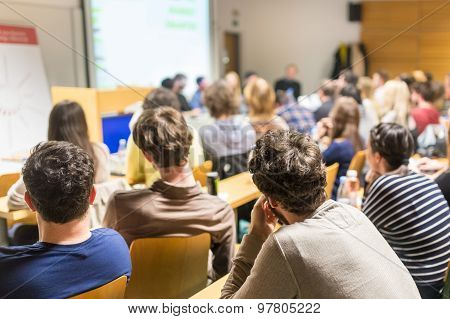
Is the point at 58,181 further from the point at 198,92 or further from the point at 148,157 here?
the point at 198,92

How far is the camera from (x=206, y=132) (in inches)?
79.4

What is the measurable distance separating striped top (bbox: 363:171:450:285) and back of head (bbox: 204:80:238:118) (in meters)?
1.42

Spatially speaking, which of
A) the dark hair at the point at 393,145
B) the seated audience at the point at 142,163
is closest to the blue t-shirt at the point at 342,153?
the dark hair at the point at 393,145

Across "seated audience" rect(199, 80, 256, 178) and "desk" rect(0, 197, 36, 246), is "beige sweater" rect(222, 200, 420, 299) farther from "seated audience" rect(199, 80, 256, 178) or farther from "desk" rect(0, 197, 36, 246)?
"seated audience" rect(199, 80, 256, 178)

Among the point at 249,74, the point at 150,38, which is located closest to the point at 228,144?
the point at 249,74

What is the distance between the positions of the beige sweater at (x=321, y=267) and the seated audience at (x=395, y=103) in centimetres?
155

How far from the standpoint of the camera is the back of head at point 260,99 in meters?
2.80

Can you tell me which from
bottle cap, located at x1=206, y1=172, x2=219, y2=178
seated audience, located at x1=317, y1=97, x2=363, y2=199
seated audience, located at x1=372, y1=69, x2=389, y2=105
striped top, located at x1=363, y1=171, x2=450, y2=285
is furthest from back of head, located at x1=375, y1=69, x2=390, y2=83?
striped top, located at x1=363, y1=171, x2=450, y2=285

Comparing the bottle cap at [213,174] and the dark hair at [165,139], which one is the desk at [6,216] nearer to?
the dark hair at [165,139]

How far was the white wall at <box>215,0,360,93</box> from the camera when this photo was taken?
321 cm

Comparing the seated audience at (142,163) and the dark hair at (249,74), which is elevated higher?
the dark hair at (249,74)

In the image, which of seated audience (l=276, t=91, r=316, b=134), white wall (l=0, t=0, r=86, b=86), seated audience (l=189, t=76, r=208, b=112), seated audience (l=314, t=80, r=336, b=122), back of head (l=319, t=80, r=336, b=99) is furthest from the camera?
seated audience (l=189, t=76, r=208, b=112)
